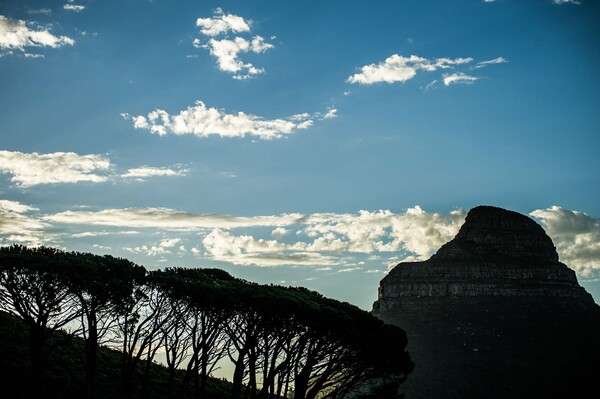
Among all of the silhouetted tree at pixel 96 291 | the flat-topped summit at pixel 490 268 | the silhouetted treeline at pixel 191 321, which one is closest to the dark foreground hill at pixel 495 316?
the flat-topped summit at pixel 490 268

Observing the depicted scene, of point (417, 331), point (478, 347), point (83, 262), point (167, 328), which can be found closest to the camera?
point (83, 262)

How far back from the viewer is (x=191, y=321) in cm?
3058

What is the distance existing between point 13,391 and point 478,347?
94.2 metres

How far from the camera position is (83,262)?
80.8 ft

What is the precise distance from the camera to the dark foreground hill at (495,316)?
289 feet

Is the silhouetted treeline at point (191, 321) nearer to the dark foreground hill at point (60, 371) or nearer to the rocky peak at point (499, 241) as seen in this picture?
the dark foreground hill at point (60, 371)

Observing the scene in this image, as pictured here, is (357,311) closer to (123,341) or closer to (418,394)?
(123,341)

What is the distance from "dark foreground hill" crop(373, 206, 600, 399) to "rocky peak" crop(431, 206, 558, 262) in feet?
1.04

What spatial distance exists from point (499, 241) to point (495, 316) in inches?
1977

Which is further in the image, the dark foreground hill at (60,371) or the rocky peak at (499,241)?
the rocky peak at (499,241)

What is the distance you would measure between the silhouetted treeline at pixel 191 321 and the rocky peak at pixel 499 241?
438 ft

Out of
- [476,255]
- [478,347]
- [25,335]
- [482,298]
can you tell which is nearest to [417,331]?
[478,347]

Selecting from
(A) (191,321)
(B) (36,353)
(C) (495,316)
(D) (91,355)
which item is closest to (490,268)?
(C) (495,316)

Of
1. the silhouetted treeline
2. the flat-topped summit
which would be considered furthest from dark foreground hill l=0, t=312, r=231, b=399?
the flat-topped summit
